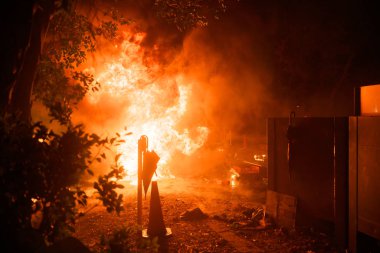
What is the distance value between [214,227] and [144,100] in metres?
8.66

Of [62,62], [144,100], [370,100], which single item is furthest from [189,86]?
[370,100]

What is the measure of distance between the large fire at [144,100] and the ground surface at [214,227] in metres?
3.97

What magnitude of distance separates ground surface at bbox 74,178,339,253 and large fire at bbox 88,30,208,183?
397 centimetres

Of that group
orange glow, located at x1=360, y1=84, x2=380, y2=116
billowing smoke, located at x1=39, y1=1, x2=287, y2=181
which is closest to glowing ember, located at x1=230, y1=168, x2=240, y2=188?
billowing smoke, located at x1=39, y1=1, x2=287, y2=181

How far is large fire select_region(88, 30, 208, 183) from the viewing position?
A: 14797 millimetres

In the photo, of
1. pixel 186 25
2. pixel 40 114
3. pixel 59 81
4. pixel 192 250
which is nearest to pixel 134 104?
pixel 40 114

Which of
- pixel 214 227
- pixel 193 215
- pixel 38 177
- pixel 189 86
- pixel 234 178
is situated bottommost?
pixel 214 227

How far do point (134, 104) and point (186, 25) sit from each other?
20.9 ft

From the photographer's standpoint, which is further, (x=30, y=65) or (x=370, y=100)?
(x=370, y=100)

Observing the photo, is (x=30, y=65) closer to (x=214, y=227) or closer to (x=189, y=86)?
(x=214, y=227)

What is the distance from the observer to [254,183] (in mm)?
12945

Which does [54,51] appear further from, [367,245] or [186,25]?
[367,245]

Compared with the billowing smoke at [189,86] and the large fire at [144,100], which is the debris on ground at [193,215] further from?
the billowing smoke at [189,86]

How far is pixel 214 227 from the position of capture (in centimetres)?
849
